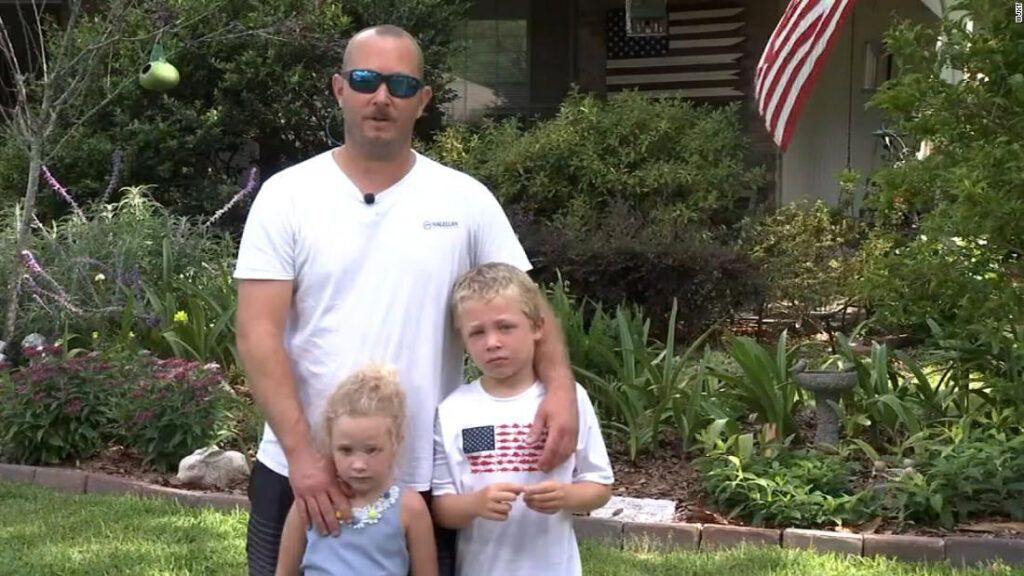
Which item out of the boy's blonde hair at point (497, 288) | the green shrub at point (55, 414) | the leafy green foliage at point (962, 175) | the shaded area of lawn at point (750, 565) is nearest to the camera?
the boy's blonde hair at point (497, 288)

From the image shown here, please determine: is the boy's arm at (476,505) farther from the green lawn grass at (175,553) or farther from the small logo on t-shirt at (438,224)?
the green lawn grass at (175,553)

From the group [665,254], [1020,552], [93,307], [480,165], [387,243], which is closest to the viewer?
[387,243]

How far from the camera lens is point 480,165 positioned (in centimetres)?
1008

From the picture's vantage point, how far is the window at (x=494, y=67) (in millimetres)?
12578

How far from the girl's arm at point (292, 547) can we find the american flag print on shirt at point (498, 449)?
0.40 metres

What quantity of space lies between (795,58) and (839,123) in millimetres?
5355

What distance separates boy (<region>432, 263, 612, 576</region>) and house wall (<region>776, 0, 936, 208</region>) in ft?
31.5

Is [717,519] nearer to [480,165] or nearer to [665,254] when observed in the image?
[665,254]

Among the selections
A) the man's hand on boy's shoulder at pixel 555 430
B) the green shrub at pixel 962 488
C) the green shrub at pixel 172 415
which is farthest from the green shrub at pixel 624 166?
the man's hand on boy's shoulder at pixel 555 430

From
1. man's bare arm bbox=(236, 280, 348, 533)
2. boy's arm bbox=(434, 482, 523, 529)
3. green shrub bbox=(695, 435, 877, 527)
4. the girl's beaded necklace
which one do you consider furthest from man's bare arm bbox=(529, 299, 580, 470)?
green shrub bbox=(695, 435, 877, 527)

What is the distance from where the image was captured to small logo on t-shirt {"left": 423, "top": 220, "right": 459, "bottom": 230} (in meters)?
2.69

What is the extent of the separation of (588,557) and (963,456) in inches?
62.5

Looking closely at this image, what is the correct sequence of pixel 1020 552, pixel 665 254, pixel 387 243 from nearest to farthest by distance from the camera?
pixel 387 243 → pixel 1020 552 → pixel 665 254

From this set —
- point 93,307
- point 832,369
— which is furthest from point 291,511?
point 93,307
